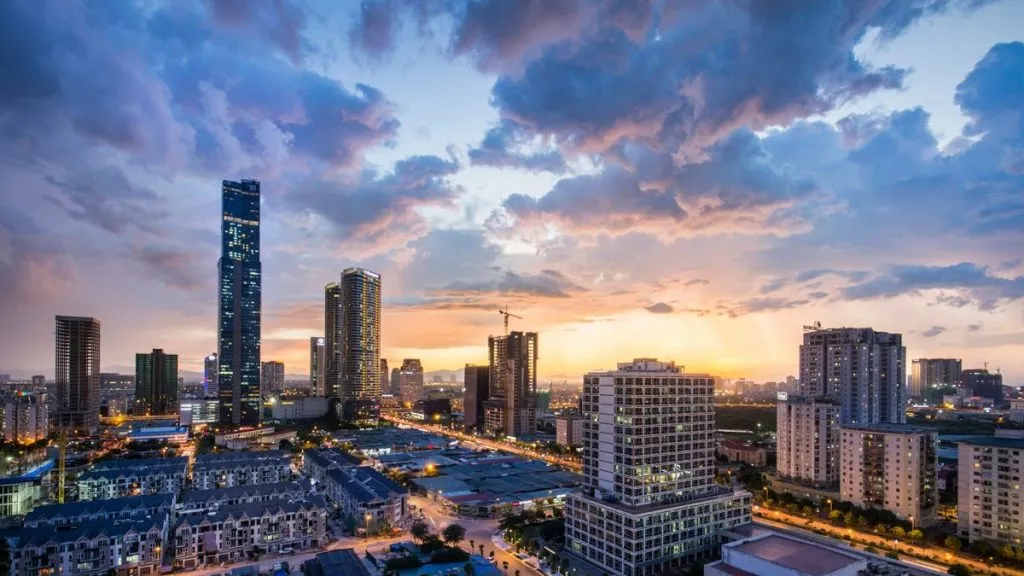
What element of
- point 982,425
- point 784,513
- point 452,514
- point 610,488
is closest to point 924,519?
point 784,513

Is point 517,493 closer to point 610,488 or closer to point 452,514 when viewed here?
point 452,514

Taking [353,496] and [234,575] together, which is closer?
[234,575]

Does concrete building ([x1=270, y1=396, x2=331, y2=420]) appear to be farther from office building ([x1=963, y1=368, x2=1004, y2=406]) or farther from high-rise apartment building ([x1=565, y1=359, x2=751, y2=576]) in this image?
office building ([x1=963, y1=368, x2=1004, y2=406])

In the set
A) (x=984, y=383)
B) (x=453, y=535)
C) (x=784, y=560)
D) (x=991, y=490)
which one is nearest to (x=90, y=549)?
(x=453, y=535)

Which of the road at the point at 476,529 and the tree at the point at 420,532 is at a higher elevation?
the tree at the point at 420,532

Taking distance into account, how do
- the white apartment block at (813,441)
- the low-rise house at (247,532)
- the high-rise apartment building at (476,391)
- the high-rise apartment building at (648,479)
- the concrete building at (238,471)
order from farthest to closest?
the high-rise apartment building at (476,391)
the white apartment block at (813,441)
the concrete building at (238,471)
the low-rise house at (247,532)
the high-rise apartment building at (648,479)

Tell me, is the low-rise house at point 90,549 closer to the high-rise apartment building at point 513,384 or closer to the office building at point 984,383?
the high-rise apartment building at point 513,384

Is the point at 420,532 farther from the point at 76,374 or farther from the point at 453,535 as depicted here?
the point at 76,374

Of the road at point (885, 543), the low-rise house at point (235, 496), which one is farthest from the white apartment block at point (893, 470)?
the low-rise house at point (235, 496)

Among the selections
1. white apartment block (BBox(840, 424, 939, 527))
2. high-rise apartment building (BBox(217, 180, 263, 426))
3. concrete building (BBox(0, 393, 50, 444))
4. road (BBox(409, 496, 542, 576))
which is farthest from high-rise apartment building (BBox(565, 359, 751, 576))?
concrete building (BBox(0, 393, 50, 444))
